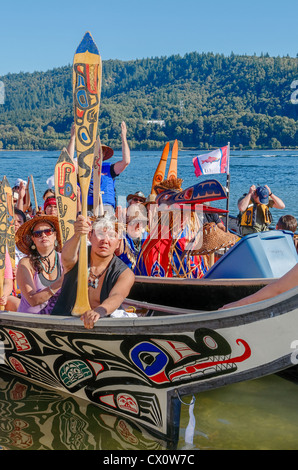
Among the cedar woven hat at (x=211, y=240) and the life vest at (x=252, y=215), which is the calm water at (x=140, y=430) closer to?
the cedar woven hat at (x=211, y=240)

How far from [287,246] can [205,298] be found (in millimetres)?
1041

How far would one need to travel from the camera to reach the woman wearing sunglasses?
5.05 metres

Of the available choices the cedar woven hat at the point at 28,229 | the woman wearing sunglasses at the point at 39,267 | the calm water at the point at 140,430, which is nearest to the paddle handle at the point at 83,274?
the woman wearing sunglasses at the point at 39,267

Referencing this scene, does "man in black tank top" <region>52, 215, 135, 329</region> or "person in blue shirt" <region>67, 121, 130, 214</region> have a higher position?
"person in blue shirt" <region>67, 121, 130, 214</region>

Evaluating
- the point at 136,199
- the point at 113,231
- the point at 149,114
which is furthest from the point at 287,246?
the point at 149,114

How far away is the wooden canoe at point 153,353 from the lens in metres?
3.74

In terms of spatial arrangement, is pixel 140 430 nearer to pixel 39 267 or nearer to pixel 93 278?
pixel 93 278

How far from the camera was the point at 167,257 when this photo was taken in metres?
6.21

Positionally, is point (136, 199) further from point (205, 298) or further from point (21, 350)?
point (21, 350)

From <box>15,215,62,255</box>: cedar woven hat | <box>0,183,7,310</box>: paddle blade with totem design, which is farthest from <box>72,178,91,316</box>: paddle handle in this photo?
<box>0,183,7,310</box>: paddle blade with totem design

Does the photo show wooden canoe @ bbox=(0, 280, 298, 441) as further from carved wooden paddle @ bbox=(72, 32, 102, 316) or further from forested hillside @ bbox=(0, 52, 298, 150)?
forested hillside @ bbox=(0, 52, 298, 150)

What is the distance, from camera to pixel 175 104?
126938 mm

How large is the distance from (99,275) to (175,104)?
126 metres

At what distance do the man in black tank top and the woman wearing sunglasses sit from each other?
1.11ft
